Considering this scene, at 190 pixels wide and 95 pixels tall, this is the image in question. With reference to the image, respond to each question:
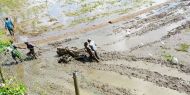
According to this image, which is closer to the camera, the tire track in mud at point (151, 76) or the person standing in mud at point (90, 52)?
the tire track in mud at point (151, 76)

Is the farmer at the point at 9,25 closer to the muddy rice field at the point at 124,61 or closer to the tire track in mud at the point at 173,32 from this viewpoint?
the muddy rice field at the point at 124,61

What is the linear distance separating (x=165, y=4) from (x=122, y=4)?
142 inches

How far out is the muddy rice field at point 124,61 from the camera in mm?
17891

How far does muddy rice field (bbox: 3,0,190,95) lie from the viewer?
17891 millimetres

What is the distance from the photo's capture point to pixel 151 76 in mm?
18516

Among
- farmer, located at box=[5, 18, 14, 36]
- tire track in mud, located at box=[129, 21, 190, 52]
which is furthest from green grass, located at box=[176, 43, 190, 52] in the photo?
farmer, located at box=[5, 18, 14, 36]

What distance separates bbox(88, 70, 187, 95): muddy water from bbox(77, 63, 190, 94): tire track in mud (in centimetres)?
28

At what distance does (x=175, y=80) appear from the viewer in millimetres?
17828

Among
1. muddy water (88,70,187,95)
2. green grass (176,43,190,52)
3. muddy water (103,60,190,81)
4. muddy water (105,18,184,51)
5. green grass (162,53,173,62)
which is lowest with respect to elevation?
muddy water (88,70,187,95)

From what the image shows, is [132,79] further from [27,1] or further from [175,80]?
[27,1]

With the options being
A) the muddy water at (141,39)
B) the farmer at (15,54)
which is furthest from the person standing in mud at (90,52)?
the farmer at (15,54)

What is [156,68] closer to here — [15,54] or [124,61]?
[124,61]

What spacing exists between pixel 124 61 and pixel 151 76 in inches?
97.7

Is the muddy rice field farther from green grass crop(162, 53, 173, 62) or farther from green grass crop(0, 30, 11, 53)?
green grass crop(0, 30, 11, 53)
